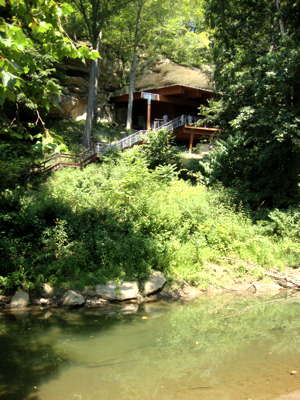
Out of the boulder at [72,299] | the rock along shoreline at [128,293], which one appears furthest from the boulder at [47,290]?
the boulder at [72,299]

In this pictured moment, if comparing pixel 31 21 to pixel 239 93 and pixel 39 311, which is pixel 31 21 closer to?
pixel 39 311

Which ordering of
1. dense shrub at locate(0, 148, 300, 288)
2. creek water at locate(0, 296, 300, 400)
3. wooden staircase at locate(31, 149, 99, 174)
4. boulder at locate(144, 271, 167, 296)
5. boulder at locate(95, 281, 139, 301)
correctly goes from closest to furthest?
creek water at locate(0, 296, 300, 400) < boulder at locate(95, 281, 139, 301) < boulder at locate(144, 271, 167, 296) < dense shrub at locate(0, 148, 300, 288) < wooden staircase at locate(31, 149, 99, 174)

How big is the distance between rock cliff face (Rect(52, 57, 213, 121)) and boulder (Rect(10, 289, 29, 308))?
22.7 meters

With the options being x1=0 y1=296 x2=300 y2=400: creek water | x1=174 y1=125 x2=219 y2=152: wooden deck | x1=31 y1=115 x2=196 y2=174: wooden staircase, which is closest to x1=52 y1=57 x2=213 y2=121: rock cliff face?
x1=174 y1=125 x2=219 y2=152: wooden deck

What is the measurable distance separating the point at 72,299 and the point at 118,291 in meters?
1.34

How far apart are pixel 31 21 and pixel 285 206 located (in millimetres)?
15990

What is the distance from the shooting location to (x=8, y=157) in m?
19.2

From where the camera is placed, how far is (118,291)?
35.0ft

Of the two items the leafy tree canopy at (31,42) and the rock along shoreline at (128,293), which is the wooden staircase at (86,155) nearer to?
the rock along shoreline at (128,293)

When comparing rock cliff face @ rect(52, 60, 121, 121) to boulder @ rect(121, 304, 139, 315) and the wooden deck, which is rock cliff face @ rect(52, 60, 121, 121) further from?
boulder @ rect(121, 304, 139, 315)

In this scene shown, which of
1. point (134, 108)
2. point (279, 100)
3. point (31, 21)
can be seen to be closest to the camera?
point (31, 21)

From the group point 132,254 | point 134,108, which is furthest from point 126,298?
point 134,108

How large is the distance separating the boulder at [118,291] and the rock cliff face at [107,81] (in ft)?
73.9

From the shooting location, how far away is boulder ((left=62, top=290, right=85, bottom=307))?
9.99m
